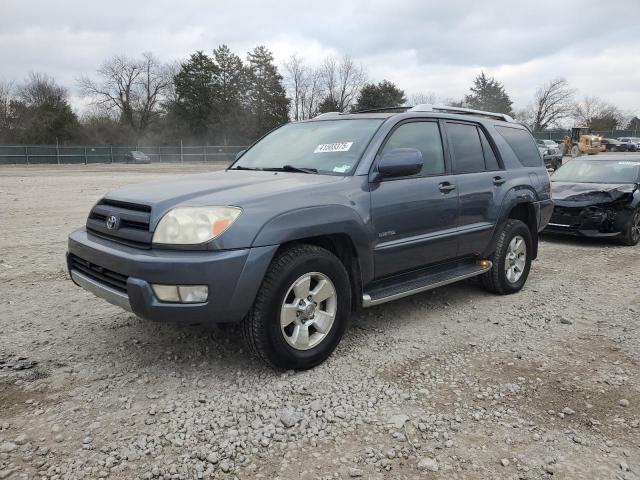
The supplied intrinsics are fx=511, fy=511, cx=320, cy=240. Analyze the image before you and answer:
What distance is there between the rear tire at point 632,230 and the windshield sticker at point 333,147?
20.0 feet

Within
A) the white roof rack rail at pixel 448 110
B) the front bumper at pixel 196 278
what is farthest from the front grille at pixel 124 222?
the white roof rack rail at pixel 448 110

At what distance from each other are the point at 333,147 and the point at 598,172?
7.04 metres

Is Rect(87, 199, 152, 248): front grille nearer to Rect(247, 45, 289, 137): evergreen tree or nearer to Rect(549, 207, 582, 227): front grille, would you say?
Rect(549, 207, 582, 227): front grille

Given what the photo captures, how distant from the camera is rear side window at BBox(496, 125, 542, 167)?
554cm

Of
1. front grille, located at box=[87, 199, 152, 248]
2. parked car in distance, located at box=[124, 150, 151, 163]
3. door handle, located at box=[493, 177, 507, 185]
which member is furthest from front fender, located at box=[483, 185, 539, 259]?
parked car in distance, located at box=[124, 150, 151, 163]

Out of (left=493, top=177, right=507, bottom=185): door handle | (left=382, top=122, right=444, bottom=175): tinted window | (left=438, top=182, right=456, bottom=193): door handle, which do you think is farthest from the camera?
(left=493, top=177, right=507, bottom=185): door handle

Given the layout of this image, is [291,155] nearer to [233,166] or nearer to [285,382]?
[233,166]

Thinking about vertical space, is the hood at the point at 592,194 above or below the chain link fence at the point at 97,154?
below

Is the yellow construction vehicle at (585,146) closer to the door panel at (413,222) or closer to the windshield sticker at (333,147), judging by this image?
the door panel at (413,222)

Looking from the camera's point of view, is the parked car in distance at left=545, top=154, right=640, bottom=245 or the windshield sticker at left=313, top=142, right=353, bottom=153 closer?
the windshield sticker at left=313, top=142, right=353, bottom=153

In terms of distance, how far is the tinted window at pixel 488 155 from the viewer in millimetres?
5090

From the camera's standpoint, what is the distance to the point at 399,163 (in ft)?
12.4

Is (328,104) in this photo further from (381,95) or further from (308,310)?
(308,310)

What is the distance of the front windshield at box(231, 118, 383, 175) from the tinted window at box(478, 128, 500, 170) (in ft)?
4.75
